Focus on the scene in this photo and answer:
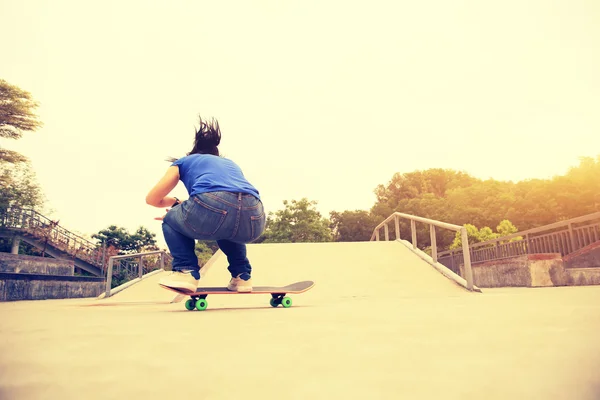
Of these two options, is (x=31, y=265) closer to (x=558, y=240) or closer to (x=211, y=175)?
(x=211, y=175)

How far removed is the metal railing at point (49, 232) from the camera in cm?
1513

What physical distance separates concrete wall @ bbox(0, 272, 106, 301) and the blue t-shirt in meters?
5.10

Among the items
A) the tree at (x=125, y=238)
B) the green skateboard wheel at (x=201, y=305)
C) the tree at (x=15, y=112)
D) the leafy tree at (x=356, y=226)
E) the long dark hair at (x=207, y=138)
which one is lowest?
the green skateboard wheel at (x=201, y=305)

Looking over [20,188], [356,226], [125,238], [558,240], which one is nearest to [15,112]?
[20,188]

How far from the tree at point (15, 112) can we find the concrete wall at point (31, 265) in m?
6.42

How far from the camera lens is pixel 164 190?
3.07 m

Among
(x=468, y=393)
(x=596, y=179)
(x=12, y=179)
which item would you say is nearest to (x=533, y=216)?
(x=596, y=179)

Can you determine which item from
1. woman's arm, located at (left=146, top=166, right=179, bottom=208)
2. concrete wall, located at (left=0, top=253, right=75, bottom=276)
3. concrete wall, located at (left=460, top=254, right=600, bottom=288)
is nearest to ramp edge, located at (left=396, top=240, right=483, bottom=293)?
concrete wall, located at (left=460, top=254, right=600, bottom=288)

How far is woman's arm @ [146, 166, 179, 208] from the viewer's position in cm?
302

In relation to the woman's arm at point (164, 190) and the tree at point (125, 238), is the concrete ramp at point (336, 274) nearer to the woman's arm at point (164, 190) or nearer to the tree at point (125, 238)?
the woman's arm at point (164, 190)

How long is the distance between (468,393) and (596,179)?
2136 centimetres

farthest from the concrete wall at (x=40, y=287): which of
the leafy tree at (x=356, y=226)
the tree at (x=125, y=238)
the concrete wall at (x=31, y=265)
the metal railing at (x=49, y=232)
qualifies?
the leafy tree at (x=356, y=226)

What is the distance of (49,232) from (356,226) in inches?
893

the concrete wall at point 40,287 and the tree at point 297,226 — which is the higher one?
the tree at point 297,226
